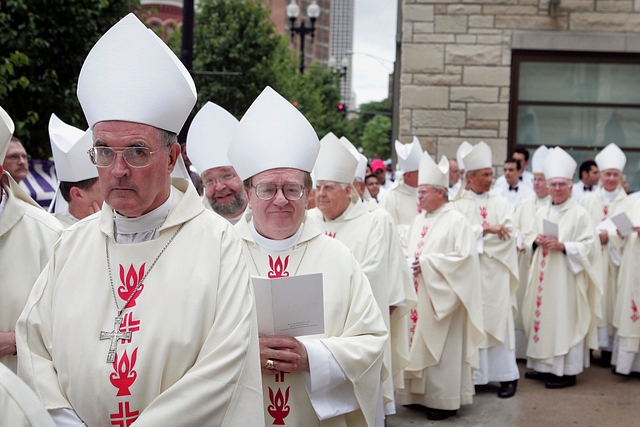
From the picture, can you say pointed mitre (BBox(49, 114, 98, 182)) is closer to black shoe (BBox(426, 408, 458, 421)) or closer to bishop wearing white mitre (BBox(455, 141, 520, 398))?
black shoe (BBox(426, 408, 458, 421))

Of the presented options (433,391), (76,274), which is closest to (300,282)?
(76,274)

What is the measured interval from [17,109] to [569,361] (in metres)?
6.39

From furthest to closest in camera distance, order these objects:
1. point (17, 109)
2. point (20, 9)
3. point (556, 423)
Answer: point (17, 109) < point (20, 9) < point (556, 423)

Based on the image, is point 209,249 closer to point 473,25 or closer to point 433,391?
point 433,391

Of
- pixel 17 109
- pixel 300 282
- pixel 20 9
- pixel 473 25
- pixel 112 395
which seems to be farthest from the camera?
pixel 473 25

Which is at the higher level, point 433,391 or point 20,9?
point 20,9

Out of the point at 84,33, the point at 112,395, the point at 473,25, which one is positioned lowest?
the point at 112,395

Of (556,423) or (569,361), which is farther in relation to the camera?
(569,361)

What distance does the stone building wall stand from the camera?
41.3 feet

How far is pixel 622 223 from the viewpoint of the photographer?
8.88m

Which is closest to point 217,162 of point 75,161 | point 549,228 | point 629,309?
point 75,161

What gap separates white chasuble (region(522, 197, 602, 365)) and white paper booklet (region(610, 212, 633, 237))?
22.5 inches

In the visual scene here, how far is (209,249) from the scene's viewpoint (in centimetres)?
263

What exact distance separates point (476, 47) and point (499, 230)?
5436mm
